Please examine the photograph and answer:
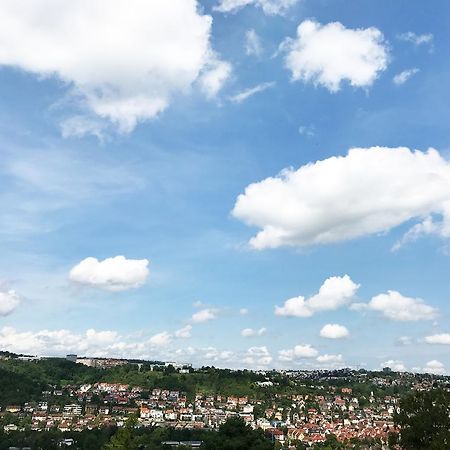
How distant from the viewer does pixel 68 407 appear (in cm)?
14938

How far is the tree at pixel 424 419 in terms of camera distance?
3347cm

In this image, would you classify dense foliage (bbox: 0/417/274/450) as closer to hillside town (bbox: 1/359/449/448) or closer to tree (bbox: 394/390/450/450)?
tree (bbox: 394/390/450/450)

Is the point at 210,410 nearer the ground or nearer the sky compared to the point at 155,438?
nearer the sky

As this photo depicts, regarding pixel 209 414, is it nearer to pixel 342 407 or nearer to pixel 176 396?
pixel 176 396

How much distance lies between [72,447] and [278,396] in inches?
3598

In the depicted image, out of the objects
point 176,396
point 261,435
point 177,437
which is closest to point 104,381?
point 176,396

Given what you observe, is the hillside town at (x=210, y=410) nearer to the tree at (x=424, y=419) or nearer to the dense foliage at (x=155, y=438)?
the dense foliage at (x=155, y=438)

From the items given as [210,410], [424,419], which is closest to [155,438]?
[210,410]

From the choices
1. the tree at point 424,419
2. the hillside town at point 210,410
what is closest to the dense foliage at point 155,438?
the tree at point 424,419

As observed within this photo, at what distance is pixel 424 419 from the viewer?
3372 centimetres

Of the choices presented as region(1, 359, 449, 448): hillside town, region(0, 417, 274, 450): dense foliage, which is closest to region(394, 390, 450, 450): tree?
region(0, 417, 274, 450): dense foliage

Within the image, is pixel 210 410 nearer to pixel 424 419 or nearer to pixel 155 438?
pixel 155 438

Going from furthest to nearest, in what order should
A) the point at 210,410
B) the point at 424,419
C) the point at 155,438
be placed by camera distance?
the point at 210,410 < the point at 155,438 < the point at 424,419

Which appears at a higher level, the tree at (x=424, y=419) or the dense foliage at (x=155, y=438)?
the tree at (x=424, y=419)
